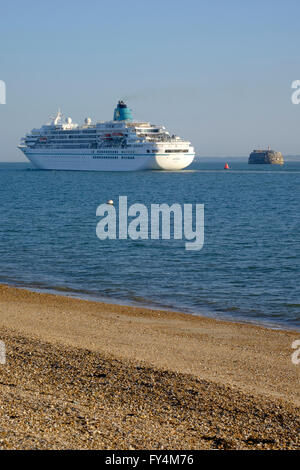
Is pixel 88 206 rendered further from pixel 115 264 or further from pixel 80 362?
pixel 80 362

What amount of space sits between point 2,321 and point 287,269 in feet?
40.5

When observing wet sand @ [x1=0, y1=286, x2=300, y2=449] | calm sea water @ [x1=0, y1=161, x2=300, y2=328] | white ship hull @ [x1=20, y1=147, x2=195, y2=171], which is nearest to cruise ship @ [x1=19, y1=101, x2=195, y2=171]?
white ship hull @ [x1=20, y1=147, x2=195, y2=171]

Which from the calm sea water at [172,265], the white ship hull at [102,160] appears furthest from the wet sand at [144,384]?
the white ship hull at [102,160]

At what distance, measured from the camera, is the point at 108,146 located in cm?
12425

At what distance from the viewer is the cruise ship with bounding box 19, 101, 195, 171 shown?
118 meters

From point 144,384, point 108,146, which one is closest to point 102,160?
point 108,146

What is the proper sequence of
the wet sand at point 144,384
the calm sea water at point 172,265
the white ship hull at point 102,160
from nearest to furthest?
the wet sand at point 144,384 < the calm sea water at point 172,265 < the white ship hull at point 102,160

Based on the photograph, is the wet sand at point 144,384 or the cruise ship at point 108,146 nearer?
the wet sand at point 144,384

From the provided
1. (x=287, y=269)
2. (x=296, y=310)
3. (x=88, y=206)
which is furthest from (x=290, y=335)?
(x=88, y=206)

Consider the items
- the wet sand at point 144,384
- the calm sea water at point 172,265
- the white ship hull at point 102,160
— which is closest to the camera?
the wet sand at point 144,384

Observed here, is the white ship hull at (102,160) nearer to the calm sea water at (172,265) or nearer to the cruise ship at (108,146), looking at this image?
the cruise ship at (108,146)

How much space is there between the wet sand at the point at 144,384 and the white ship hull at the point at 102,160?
4059 inches

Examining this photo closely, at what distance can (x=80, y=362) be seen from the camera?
34.7 feet

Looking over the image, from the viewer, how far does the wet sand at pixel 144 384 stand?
291 inches
